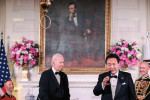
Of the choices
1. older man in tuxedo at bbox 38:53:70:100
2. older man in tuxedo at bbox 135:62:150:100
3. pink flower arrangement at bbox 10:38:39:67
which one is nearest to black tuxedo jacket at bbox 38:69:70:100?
older man in tuxedo at bbox 38:53:70:100

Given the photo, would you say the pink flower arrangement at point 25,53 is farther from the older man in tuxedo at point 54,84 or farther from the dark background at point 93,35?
the older man in tuxedo at point 54,84

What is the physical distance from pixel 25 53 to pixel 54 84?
3.71 metres

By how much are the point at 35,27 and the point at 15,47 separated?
1.00 meters

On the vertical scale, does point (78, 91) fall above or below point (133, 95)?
below

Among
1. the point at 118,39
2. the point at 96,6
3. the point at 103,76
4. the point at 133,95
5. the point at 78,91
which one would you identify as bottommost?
the point at 78,91

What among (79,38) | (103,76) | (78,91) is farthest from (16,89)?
(103,76)

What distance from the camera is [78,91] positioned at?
27.1ft

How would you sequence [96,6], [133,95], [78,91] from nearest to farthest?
[133,95], [78,91], [96,6]

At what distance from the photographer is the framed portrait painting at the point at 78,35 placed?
8.67 metres

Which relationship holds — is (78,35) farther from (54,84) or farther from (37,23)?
(54,84)

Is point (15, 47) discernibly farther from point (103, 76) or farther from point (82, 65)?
point (103, 76)

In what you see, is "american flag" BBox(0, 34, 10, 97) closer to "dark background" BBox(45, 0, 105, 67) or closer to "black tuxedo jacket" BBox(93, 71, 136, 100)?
"dark background" BBox(45, 0, 105, 67)

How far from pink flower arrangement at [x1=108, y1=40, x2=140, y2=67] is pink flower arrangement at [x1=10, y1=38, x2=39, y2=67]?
229 centimetres

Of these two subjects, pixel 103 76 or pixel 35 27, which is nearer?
pixel 103 76
